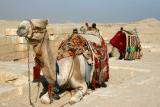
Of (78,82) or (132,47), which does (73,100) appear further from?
(132,47)

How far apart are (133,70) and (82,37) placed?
8.80 feet

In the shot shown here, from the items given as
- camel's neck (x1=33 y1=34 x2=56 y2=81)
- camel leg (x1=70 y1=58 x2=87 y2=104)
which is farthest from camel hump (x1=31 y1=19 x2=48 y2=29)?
camel leg (x1=70 y1=58 x2=87 y2=104)

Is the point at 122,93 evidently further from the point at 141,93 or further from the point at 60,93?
the point at 60,93

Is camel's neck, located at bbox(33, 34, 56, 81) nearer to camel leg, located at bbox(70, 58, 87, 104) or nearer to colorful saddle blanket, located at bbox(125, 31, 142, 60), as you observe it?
camel leg, located at bbox(70, 58, 87, 104)

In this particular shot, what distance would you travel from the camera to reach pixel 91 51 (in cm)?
880

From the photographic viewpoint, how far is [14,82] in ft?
31.8

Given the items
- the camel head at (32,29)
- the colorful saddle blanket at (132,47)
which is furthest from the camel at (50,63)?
the colorful saddle blanket at (132,47)

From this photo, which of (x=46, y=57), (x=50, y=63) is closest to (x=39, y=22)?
(x=46, y=57)

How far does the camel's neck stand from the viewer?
7.19 meters

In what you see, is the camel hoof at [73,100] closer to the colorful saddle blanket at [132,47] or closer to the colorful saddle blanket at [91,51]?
the colorful saddle blanket at [91,51]

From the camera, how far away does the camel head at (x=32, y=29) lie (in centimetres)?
668

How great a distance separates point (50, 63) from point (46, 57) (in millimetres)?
165

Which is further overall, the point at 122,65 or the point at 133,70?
the point at 122,65

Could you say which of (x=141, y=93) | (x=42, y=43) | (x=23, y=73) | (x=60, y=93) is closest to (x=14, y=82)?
(x=23, y=73)
